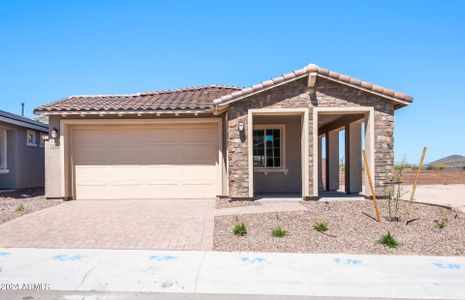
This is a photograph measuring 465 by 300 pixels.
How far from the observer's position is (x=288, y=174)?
12.9m

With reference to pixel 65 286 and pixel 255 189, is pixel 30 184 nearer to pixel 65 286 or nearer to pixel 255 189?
pixel 255 189

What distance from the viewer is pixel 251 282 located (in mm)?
4840

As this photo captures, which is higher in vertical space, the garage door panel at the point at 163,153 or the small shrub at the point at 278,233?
the garage door panel at the point at 163,153

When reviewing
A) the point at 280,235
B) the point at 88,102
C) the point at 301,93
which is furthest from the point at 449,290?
the point at 88,102

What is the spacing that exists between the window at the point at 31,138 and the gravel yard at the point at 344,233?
11.6m

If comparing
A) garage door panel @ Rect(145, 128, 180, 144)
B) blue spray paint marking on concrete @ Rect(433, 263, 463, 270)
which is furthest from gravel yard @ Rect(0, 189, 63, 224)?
blue spray paint marking on concrete @ Rect(433, 263, 463, 270)

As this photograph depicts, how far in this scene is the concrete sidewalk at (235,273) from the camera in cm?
461

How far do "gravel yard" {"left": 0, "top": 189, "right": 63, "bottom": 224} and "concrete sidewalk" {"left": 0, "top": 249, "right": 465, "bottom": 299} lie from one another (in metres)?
3.26

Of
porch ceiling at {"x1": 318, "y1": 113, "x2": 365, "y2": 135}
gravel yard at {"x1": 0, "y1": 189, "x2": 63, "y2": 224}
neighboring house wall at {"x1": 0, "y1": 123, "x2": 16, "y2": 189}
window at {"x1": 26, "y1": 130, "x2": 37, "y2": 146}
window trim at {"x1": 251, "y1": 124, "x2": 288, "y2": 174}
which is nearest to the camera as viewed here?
gravel yard at {"x1": 0, "y1": 189, "x2": 63, "y2": 224}

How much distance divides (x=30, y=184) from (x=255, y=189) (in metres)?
10.5

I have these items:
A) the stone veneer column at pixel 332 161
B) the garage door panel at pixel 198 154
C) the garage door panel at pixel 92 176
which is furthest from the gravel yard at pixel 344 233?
the garage door panel at pixel 92 176

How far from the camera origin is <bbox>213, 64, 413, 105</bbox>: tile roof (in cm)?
1034

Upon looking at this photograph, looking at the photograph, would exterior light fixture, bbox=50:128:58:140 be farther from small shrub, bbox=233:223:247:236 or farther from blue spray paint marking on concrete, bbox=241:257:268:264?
blue spray paint marking on concrete, bbox=241:257:268:264

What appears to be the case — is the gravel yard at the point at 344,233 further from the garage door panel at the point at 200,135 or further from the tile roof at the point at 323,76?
the garage door panel at the point at 200,135
